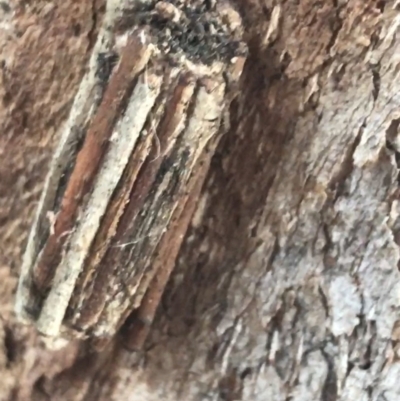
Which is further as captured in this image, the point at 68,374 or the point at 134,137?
the point at 68,374

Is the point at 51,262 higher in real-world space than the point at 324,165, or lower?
lower

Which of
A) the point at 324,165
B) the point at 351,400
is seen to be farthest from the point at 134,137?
the point at 351,400

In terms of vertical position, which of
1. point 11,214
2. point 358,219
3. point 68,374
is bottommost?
point 68,374

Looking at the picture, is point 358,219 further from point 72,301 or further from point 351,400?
point 72,301

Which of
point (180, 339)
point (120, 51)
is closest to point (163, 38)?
point (120, 51)

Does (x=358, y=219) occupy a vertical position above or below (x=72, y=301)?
above

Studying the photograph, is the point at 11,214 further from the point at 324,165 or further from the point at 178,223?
the point at 324,165
